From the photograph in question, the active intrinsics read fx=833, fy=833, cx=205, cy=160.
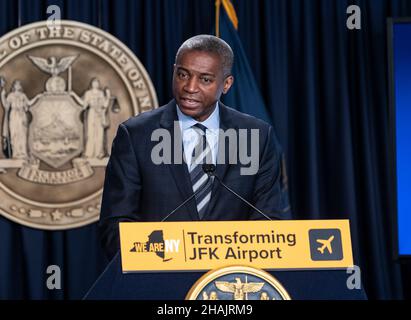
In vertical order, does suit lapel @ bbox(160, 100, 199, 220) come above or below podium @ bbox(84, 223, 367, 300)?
above

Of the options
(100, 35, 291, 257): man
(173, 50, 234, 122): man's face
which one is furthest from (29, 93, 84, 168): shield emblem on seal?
(173, 50, 234, 122): man's face

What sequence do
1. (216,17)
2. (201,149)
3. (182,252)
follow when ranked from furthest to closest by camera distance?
1. (216,17)
2. (201,149)
3. (182,252)

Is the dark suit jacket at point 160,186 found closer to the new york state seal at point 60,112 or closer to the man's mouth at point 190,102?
the man's mouth at point 190,102

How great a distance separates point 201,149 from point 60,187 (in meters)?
1.82

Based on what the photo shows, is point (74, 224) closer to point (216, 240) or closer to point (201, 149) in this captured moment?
point (201, 149)

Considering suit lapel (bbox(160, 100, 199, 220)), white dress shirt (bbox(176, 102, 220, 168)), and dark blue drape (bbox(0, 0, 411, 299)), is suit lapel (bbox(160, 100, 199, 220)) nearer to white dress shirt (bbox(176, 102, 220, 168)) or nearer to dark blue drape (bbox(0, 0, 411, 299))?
white dress shirt (bbox(176, 102, 220, 168))

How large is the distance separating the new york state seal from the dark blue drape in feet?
0.26

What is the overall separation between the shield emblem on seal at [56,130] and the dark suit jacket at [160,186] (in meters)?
1.59

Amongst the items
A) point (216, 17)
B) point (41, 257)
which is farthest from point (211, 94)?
point (41, 257)

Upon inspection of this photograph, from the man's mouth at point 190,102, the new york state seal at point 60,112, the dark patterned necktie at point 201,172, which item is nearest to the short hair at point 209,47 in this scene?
the man's mouth at point 190,102

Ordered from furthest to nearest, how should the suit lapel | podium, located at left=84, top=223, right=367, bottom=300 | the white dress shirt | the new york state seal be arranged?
1. the new york state seal
2. the white dress shirt
3. the suit lapel
4. podium, located at left=84, top=223, right=367, bottom=300

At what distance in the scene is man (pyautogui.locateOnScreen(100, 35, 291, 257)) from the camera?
2.51m

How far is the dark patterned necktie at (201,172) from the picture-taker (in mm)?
2506

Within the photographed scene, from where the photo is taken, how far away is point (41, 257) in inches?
165
